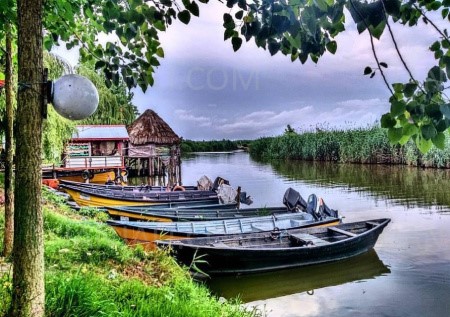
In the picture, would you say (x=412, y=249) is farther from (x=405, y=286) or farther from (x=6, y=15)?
(x=6, y=15)

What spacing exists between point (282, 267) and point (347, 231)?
103 inches

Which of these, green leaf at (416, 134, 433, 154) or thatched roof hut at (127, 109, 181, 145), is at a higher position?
thatched roof hut at (127, 109, 181, 145)

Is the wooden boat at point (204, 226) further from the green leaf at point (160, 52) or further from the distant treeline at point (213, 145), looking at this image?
the distant treeline at point (213, 145)

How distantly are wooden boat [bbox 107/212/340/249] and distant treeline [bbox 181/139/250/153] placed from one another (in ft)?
273

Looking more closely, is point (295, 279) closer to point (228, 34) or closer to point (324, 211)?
point (324, 211)

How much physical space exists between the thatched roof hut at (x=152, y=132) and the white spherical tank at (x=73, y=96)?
2906 centimetres

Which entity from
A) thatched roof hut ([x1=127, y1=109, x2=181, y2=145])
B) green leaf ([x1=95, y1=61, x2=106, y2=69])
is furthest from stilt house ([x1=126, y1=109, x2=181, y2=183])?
green leaf ([x1=95, y1=61, x2=106, y2=69])

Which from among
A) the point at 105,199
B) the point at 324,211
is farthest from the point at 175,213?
the point at 324,211

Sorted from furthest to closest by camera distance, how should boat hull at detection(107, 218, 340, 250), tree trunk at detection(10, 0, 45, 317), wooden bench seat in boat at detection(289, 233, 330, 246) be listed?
wooden bench seat in boat at detection(289, 233, 330, 246)
boat hull at detection(107, 218, 340, 250)
tree trunk at detection(10, 0, 45, 317)

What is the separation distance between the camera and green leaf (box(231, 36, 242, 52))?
1.99 metres

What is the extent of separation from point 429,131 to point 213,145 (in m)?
98.4

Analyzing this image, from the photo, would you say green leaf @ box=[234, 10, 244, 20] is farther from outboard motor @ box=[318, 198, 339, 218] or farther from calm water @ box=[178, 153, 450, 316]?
outboard motor @ box=[318, 198, 339, 218]

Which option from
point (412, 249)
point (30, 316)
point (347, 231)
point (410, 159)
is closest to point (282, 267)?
point (347, 231)

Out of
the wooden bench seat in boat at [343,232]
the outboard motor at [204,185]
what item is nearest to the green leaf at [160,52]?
the wooden bench seat in boat at [343,232]
